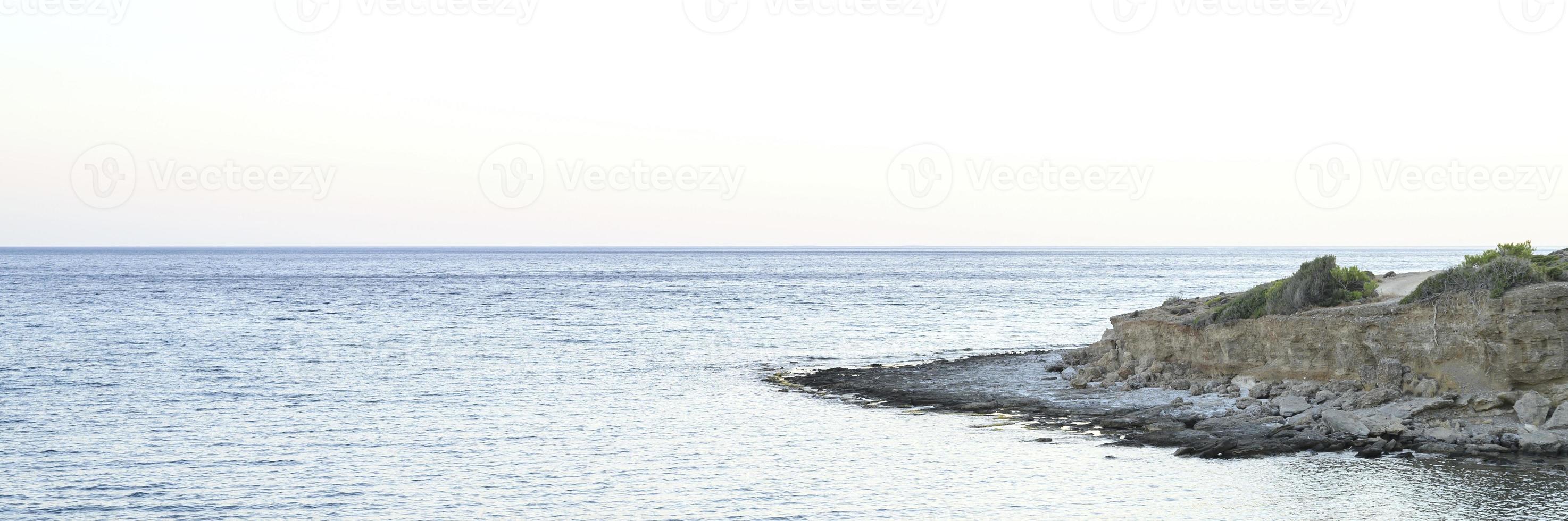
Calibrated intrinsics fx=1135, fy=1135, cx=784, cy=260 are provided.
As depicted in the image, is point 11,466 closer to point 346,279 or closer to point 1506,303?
point 1506,303

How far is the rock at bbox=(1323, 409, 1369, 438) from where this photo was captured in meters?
26.2

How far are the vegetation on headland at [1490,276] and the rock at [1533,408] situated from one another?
3.28 metres

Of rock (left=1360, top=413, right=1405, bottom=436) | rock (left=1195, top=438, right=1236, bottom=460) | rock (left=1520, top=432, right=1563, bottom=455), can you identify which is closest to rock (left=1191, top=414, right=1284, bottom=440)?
rock (left=1195, top=438, right=1236, bottom=460)

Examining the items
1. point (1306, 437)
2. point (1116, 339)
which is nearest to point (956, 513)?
point (1306, 437)

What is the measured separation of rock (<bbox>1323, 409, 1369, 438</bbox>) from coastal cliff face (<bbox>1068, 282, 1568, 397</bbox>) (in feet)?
10.2

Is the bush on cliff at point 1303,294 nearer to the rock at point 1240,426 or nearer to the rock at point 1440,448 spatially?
the rock at point 1240,426

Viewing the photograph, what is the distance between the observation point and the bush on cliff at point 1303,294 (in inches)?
1345

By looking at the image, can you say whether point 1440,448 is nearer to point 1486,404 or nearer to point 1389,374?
point 1486,404

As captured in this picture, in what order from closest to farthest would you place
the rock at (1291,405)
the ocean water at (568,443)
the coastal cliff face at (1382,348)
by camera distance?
the ocean water at (568,443) → the coastal cliff face at (1382,348) → the rock at (1291,405)

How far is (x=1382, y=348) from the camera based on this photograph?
30.3 m

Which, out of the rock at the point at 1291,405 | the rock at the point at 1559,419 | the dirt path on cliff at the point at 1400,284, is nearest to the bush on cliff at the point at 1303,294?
the dirt path on cliff at the point at 1400,284

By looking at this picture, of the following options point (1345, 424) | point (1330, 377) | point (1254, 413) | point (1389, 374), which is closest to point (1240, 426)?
point (1254, 413)

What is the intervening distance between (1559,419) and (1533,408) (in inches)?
28.9

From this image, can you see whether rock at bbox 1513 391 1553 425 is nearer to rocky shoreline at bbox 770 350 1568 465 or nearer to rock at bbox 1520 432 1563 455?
rocky shoreline at bbox 770 350 1568 465
